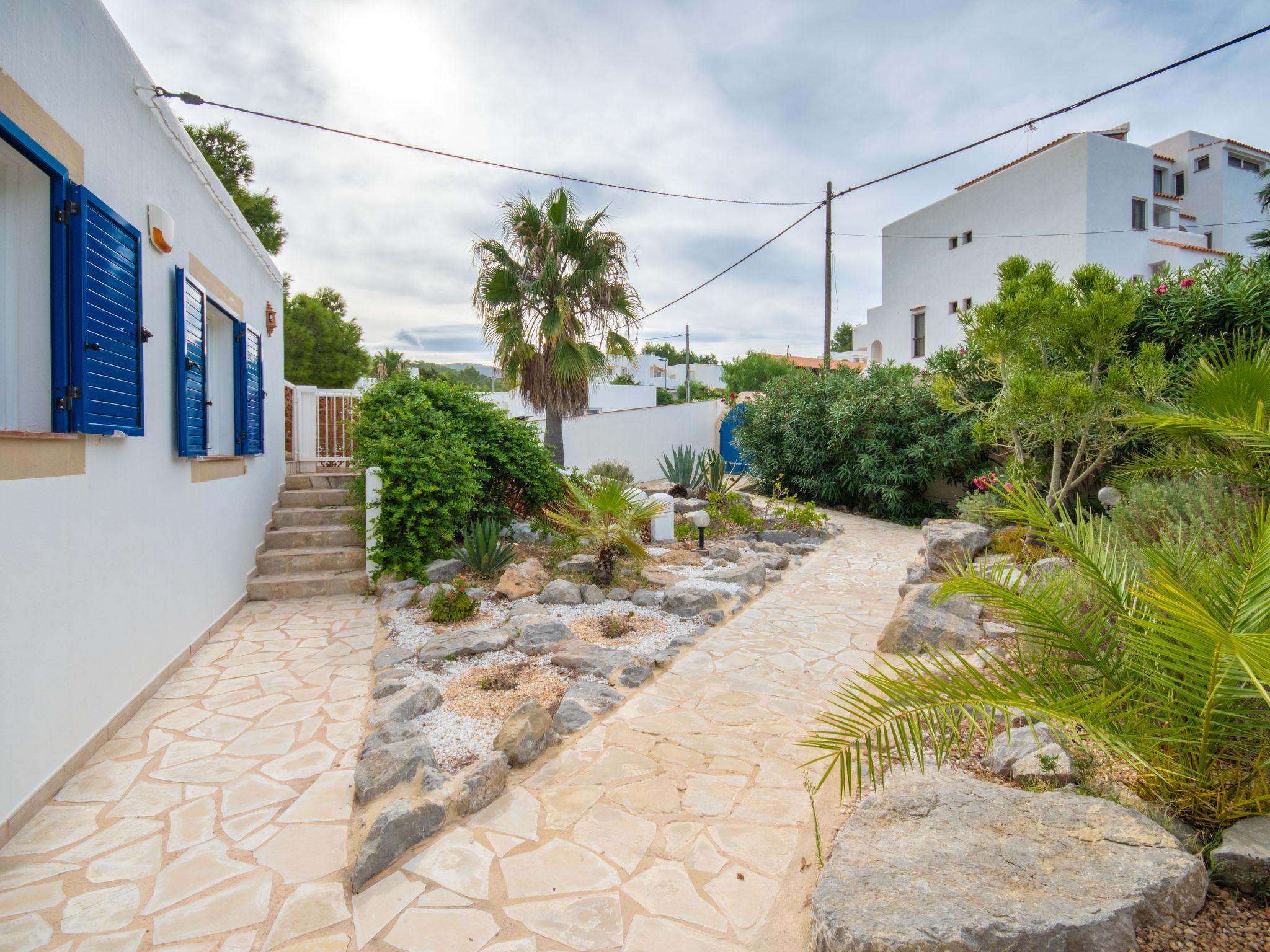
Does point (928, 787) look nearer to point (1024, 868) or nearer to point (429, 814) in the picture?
point (1024, 868)

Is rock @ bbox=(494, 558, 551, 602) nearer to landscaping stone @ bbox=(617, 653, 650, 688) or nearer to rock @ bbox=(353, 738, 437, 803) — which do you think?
landscaping stone @ bbox=(617, 653, 650, 688)

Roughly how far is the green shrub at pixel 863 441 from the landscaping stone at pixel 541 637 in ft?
22.0

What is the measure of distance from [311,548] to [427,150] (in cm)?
502

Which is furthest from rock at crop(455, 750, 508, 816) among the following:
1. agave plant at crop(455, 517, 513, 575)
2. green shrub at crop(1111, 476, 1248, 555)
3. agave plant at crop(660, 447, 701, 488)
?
agave plant at crop(660, 447, 701, 488)

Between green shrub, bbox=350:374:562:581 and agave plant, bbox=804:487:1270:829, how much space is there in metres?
4.41

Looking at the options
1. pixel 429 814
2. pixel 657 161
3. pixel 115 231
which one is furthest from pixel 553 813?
pixel 657 161

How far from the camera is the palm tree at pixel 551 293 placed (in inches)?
388

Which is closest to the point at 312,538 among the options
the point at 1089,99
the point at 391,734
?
the point at 391,734

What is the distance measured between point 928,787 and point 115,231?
435 centimetres

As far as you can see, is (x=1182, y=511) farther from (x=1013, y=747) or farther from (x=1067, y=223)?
(x=1067, y=223)

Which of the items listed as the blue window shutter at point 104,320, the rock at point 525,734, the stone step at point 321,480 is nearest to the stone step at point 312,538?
the stone step at point 321,480

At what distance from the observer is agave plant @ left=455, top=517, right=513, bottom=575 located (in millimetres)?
5605

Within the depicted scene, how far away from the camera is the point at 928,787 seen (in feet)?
6.92

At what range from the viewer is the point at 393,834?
82.4 inches
